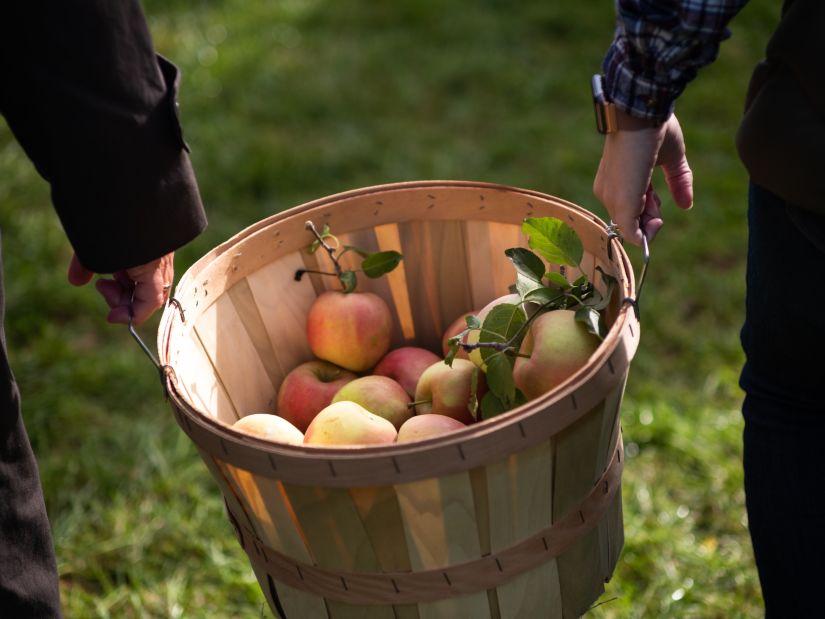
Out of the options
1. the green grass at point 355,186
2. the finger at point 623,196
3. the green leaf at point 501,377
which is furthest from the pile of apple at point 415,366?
the green grass at point 355,186

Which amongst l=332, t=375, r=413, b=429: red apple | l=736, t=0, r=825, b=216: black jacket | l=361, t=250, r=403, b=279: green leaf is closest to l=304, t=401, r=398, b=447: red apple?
l=332, t=375, r=413, b=429: red apple

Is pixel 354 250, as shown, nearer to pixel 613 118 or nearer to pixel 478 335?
pixel 478 335

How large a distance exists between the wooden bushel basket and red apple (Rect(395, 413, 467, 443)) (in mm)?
188

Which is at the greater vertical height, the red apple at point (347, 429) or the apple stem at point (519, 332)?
the apple stem at point (519, 332)

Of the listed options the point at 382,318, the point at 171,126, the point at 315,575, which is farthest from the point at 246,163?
the point at 315,575

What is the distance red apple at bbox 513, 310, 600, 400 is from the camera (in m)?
1.21

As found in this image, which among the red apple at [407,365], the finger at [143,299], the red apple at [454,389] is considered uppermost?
the finger at [143,299]

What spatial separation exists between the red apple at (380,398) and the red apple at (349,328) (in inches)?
4.4

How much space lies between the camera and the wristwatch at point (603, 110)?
117 cm

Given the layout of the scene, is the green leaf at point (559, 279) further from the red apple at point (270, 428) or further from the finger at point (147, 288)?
the finger at point (147, 288)

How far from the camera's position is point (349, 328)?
1495 millimetres

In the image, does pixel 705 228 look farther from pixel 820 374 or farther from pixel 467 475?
pixel 467 475

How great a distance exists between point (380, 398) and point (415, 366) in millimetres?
133

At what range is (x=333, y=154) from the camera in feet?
10.8
